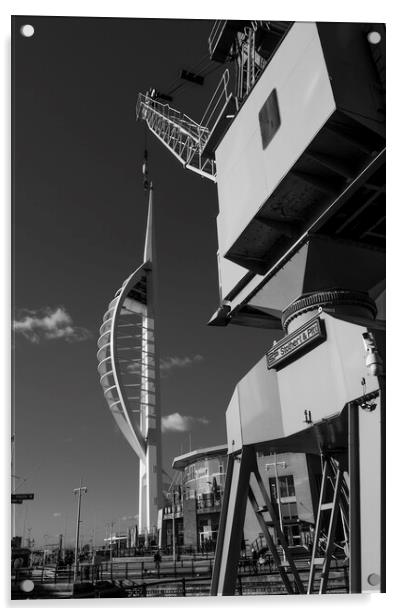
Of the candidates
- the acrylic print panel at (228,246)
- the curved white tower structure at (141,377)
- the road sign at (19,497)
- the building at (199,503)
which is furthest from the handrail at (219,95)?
the curved white tower structure at (141,377)

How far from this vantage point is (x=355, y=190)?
6105mm

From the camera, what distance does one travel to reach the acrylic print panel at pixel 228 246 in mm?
5691

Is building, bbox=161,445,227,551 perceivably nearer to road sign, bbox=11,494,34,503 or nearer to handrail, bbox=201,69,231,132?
road sign, bbox=11,494,34,503

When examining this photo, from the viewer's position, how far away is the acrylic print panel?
5691 mm

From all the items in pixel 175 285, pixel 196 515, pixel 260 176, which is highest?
pixel 260 176

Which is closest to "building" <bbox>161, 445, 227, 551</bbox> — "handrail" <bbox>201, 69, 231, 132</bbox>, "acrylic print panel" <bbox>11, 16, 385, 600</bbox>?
"acrylic print panel" <bbox>11, 16, 385, 600</bbox>

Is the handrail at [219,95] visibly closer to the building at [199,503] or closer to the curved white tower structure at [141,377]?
the building at [199,503]

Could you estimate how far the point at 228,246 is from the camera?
25.2 ft

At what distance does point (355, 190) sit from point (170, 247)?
5285 mm

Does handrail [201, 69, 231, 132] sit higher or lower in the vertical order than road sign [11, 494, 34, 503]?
higher

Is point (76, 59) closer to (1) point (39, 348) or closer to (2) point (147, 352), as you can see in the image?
(1) point (39, 348)

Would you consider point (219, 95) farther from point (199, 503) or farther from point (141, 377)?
point (141, 377)

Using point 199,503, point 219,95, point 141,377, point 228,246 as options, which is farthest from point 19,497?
point 141,377
